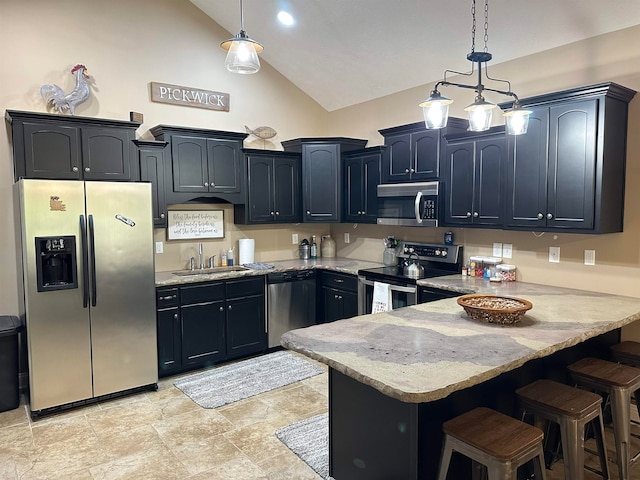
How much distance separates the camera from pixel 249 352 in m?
4.74

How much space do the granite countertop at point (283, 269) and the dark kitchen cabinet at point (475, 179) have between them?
1237 millimetres

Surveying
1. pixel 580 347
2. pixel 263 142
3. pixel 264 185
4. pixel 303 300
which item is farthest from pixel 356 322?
pixel 263 142

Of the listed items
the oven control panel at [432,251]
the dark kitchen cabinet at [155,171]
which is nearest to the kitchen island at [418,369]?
the oven control panel at [432,251]

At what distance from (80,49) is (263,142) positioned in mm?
2025

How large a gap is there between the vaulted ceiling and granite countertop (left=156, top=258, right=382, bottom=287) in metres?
1.92

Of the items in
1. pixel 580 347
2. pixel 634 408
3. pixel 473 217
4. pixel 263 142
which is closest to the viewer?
pixel 580 347

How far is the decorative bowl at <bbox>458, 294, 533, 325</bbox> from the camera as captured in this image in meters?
2.50

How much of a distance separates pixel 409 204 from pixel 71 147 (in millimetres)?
3054

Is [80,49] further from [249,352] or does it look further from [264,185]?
[249,352]

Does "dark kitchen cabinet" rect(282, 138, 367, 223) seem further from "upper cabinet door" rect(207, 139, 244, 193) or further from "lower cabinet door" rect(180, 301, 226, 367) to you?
"lower cabinet door" rect(180, 301, 226, 367)

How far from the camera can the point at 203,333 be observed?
173 inches

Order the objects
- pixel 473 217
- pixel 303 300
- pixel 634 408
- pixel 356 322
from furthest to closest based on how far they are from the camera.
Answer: pixel 303 300, pixel 473 217, pixel 634 408, pixel 356 322

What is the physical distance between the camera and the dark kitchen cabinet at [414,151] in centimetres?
421

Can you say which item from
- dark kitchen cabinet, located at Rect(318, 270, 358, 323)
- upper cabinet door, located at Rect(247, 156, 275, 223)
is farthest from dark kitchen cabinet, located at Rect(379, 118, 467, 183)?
upper cabinet door, located at Rect(247, 156, 275, 223)
